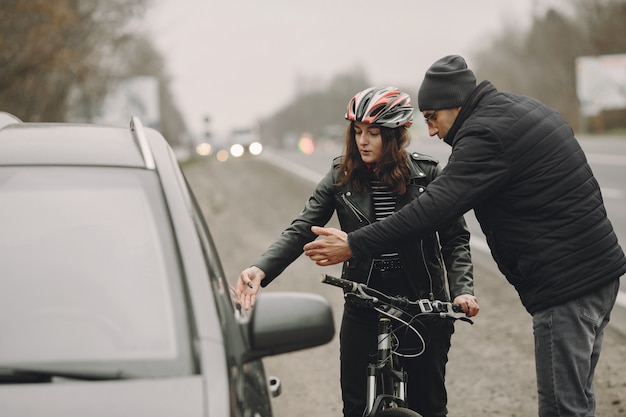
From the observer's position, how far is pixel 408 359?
4312mm

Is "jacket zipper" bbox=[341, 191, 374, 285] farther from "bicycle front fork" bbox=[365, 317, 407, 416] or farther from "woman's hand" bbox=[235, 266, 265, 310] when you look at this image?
"woman's hand" bbox=[235, 266, 265, 310]

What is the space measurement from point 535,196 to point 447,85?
20.6 inches

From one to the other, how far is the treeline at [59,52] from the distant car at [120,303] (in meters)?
19.3

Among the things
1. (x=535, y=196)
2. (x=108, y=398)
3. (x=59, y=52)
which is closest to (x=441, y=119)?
(x=535, y=196)

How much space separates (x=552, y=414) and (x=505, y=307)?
6499 millimetres

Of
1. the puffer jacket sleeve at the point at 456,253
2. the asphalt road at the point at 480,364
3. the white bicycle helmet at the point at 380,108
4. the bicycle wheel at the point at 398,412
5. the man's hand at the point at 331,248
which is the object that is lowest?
the asphalt road at the point at 480,364

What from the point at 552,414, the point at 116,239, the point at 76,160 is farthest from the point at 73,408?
the point at 552,414

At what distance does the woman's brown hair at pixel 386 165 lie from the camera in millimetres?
4203

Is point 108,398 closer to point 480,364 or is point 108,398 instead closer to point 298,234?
point 298,234

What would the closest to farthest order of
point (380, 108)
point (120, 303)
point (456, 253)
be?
1. point (120, 303)
2. point (380, 108)
3. point (456, 253)

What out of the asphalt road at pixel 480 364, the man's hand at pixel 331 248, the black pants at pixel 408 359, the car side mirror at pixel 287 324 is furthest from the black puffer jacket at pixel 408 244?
the asphalt road at pixel 480 364

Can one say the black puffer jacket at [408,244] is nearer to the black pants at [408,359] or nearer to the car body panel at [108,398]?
the black pants at [408,359]

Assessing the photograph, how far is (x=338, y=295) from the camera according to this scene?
11.0m

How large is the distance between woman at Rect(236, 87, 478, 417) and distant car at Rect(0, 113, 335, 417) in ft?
3.43
